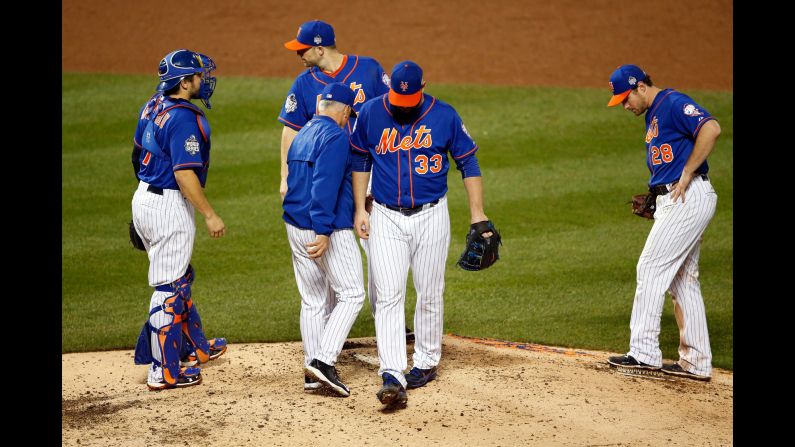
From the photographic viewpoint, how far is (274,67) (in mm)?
14703

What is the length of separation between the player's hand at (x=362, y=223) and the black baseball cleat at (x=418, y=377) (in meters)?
0.80

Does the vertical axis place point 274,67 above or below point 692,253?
above

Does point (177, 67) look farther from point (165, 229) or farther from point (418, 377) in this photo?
point (418, 377)

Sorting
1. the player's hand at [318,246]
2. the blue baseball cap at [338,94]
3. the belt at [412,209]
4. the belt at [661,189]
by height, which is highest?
the blue baseball cap at [338,94]

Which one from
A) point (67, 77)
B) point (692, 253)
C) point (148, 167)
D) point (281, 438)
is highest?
point (67, 77)

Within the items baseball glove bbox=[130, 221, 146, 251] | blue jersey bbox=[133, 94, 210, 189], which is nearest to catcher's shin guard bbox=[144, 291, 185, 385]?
baseball glove bbox=[130, 221, 146, 251]

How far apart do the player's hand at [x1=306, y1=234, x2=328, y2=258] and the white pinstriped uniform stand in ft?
2.53

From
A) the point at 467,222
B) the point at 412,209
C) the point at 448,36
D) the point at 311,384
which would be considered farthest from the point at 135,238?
the point at 448,36

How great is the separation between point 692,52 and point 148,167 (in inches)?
442

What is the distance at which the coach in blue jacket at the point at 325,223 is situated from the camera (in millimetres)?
5227

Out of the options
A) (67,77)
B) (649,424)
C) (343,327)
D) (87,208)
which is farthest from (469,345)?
(67,77)

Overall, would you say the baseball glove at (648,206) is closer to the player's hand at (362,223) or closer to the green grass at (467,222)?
the green grass at (467,222)

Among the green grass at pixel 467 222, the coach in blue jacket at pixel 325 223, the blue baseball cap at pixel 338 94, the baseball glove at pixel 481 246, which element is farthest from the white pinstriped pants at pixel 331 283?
the green grass at pixel 467 222

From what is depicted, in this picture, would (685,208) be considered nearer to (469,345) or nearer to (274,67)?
(469,345)
